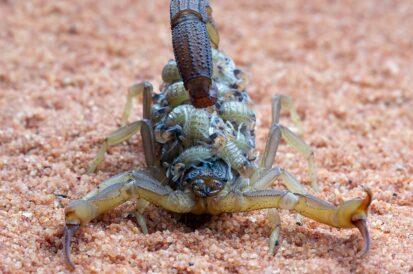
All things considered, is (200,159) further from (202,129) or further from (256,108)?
(256,108)

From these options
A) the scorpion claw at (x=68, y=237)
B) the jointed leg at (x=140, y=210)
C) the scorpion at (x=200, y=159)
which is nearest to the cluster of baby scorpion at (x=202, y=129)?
the scorpion at (x=200, y=159)

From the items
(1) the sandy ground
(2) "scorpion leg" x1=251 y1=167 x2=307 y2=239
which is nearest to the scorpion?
(2) "scorpion leg" x1=251 y1=167 x2=307 y2=239

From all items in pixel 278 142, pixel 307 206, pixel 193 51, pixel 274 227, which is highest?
pixel 193 51

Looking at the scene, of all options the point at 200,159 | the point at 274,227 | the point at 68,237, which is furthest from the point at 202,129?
the point at 68,237

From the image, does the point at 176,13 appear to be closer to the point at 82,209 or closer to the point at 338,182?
the point at 82,209

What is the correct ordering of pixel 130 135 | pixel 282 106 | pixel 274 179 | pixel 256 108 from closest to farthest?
pixel 274 179
pixel 130 135
pixel 282 106
pixel 256 108

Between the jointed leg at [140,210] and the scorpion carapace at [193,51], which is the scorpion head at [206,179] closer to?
the jointed leg at [140,210]
